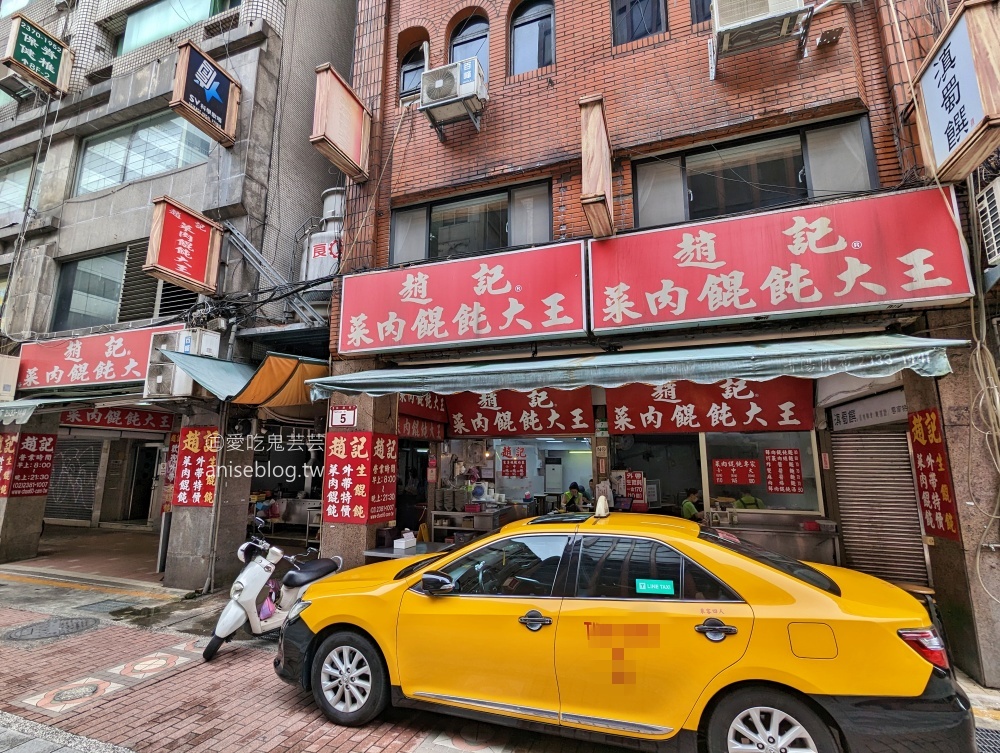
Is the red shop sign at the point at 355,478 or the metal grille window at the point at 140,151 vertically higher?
the metal grille window at the point at 140,151

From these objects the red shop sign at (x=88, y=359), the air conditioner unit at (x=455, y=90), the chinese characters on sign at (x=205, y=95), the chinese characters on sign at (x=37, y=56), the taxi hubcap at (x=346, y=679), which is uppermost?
the chinese characters on sign at (x=37, y=56)

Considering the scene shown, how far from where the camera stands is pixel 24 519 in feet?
36.9

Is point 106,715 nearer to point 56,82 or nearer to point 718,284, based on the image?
point 718,284

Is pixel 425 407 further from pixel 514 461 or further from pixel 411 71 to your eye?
pixel 411 71

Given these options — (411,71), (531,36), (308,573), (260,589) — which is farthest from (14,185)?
(308,573)

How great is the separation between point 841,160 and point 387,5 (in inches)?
333

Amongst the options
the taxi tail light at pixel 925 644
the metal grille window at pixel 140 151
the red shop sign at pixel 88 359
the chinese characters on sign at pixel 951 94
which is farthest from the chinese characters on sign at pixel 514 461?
the metal grille window at pixel 140 151

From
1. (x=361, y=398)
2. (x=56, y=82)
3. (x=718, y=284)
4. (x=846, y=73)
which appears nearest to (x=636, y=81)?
(x=846, y=73)

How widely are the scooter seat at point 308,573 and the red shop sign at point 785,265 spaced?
4.65 meters

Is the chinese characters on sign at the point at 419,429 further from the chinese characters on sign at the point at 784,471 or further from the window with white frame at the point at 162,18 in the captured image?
the window with white frame at the point at 162,18

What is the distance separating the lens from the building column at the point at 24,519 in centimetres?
1096

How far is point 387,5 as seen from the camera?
9.59m

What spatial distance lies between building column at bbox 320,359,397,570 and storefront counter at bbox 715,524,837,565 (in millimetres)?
5365

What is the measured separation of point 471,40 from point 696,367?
773cm
